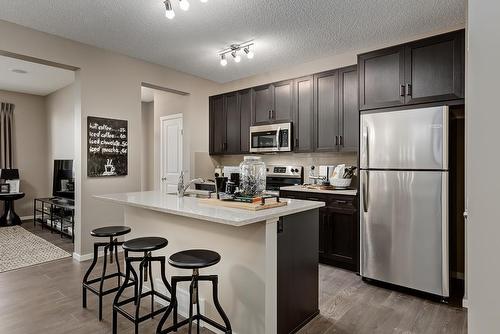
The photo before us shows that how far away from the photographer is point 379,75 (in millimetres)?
3125

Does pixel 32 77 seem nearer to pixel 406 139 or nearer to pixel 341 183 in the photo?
pixel 341 183

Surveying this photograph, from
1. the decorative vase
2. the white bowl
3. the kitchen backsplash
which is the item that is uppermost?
the kitchen backsplash

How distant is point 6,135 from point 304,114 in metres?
6.04

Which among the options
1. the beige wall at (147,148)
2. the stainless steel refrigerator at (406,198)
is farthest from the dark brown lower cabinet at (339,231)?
the beige wall at (147,148)

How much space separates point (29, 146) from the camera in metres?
6.50

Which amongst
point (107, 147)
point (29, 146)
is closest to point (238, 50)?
point (107, 147)

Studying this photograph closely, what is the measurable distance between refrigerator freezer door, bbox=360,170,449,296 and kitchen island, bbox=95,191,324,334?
2.97 feet

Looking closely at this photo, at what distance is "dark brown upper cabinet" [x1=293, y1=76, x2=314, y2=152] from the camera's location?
416cm

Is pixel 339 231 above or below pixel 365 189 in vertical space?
below

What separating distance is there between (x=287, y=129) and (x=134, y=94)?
234 cm

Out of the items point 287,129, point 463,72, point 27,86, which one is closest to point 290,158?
point 287,129

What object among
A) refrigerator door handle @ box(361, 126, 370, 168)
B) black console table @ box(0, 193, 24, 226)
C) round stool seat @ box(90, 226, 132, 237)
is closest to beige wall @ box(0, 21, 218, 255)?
round stool seat @ box(90, 226, 132, 237)

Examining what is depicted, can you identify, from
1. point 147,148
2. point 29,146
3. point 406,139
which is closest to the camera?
point 406,139

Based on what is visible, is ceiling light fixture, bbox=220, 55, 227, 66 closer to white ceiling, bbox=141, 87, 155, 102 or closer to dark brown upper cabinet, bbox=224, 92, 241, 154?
dark brown upper cabinet, bbox=224, 92, 241, 154
